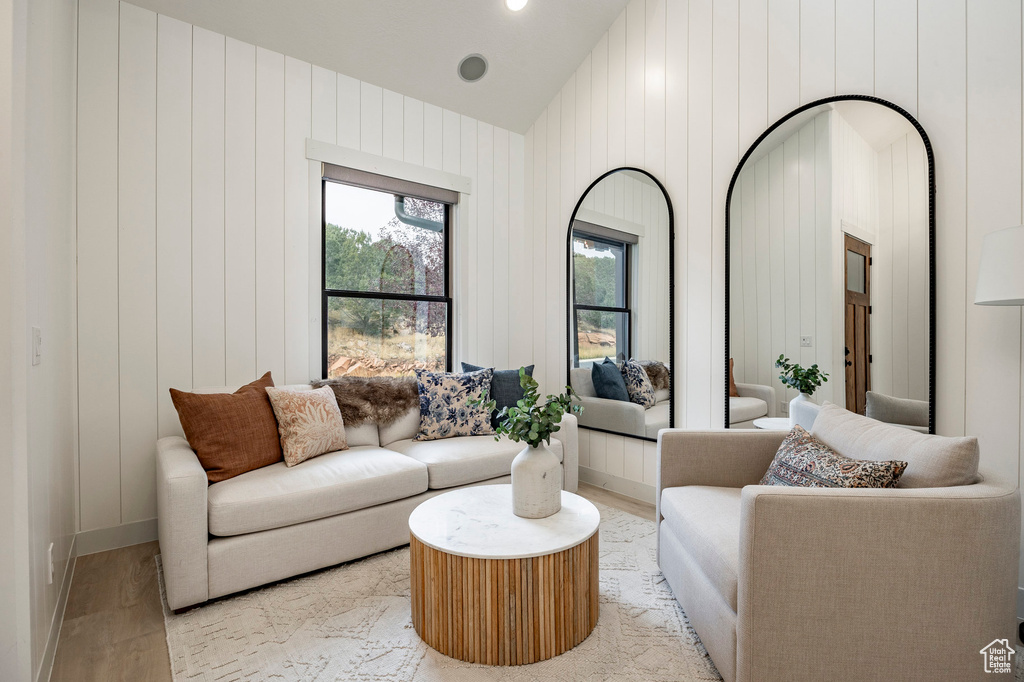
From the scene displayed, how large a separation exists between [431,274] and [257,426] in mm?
1753

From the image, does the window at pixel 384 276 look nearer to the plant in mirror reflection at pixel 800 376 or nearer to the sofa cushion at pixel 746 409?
the sofa cushion at pixel 746 409

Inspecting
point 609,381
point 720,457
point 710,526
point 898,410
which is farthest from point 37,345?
point 898,410

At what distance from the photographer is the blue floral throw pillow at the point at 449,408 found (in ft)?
9.99

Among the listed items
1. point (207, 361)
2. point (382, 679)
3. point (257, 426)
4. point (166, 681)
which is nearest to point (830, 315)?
point (382, 679)

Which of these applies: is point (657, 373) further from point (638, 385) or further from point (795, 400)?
point (795, 400)

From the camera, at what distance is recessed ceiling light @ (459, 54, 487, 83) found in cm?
335

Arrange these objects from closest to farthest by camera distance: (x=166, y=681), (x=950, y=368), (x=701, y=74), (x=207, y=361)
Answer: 1. (x=166, y=681)
2. (x=950, y=368)
3. (x=207, y=361)
4. (x=701, y=74)

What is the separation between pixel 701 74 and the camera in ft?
9.52

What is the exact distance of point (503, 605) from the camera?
5.21 ft

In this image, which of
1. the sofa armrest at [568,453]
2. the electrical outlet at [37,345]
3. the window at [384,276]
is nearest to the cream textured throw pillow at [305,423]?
the window at [384,276]

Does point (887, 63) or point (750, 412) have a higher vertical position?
point (887, 63)

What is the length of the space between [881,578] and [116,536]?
3197 mm

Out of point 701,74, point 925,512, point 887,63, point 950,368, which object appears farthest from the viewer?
point 701,74

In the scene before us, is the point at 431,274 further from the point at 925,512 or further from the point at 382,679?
the point at 925,512
